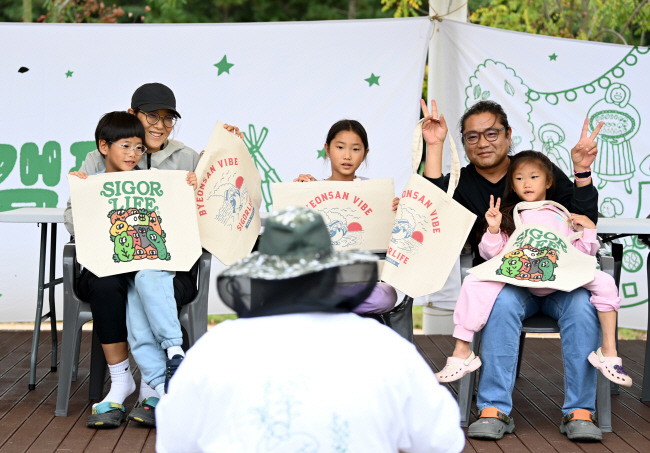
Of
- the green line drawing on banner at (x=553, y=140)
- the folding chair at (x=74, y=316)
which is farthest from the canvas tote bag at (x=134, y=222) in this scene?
the green line drawing on banner at (x=553, y=140)

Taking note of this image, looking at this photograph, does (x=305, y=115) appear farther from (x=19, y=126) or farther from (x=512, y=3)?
(x=512, y=3)

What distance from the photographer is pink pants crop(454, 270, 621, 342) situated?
130 inches

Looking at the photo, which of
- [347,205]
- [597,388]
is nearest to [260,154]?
[347,205]

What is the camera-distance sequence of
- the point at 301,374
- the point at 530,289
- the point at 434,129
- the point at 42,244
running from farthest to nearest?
the point at 42,244 → the point at 434,129 → the point at 530,289 → the point at 301,374

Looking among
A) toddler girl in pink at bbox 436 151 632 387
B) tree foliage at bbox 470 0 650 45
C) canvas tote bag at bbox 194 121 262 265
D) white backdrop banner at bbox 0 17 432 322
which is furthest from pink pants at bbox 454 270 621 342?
tree foliage at bbox 470 0 650 45

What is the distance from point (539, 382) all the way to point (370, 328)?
2902 mm

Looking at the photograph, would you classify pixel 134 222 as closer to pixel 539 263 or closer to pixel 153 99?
pixel 153 99

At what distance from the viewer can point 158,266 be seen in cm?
341

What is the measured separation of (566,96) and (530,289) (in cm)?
216

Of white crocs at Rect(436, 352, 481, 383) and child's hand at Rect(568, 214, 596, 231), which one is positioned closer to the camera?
white crocs at Rect(436, 352, 481, 383)

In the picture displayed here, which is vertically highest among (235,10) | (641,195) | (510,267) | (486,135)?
(235,10)

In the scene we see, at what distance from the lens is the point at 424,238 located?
3.54m

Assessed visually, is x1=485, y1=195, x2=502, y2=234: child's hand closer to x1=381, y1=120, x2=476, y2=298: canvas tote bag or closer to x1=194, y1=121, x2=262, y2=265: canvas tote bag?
x1=381, y1=120, x2=476, y2=298: canvas tote bag

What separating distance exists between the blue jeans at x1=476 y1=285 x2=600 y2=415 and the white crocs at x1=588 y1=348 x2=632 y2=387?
6 cm
